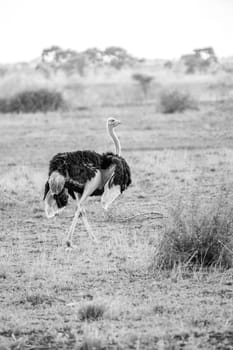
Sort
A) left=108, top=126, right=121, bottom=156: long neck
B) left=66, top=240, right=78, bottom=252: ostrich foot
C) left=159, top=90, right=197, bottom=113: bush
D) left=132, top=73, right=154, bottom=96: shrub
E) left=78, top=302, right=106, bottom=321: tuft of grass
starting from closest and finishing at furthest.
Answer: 1. left=78, top=302, right=106, bottom=321: tuft of grass
2. left=66, top=240, right=78, bottom=252: ostrich foot
3. left=108, top=126, right=121, bottom=156: long neck
4. left=159, top=90, right=197, bottom=113: bush
5. left=132, top=73, right=154, bottom=96: shrub

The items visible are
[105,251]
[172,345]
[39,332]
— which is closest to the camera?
[172,345]

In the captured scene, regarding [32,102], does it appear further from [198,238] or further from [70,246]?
[198,238]

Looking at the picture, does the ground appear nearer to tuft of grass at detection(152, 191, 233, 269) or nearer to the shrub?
tuft of grass at detection(152, 191, 233, 269)

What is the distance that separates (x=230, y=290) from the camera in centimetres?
618

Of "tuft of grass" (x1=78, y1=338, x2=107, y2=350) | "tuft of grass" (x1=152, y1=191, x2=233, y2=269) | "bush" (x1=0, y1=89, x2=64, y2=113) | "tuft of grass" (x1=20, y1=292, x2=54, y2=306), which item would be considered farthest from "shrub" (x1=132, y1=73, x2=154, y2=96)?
"tuft of grass" (x1=78, y1=338, x2=107, y2=350)

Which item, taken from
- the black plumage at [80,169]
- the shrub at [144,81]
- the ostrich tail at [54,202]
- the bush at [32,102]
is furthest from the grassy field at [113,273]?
the shrub at [144,81]

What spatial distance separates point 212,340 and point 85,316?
3.11 ft

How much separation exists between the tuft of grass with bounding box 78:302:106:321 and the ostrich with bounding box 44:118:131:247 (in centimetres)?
232

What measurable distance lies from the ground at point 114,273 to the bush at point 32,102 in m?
11.3

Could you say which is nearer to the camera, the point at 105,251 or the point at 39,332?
the point at 39,332

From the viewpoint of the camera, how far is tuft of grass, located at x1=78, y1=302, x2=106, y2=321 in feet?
18.0

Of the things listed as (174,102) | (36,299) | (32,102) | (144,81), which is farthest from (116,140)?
(144,81)

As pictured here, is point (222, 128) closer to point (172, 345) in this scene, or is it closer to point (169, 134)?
point (169, 134)

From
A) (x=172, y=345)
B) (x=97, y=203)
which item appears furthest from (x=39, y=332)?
(x=97, y=203)
